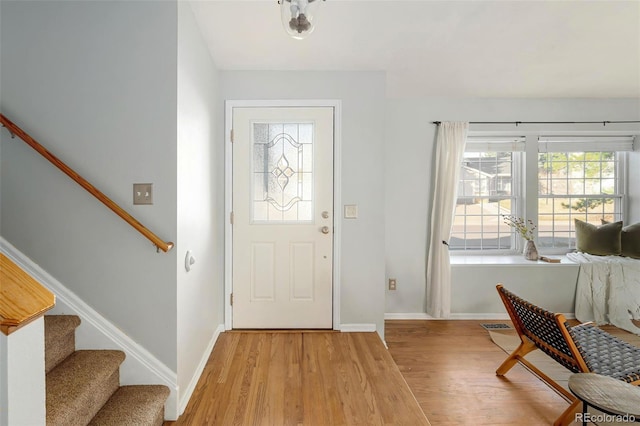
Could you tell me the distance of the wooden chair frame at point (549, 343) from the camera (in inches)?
78.2

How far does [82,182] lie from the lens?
1.78m

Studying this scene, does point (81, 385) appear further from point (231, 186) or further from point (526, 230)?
point (526, 230)

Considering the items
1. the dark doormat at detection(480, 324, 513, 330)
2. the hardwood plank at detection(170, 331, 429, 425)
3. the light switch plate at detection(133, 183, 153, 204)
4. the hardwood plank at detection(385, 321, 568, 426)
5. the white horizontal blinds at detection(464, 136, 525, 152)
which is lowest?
the hardwood plank at detection(385, 321, 568, 426)

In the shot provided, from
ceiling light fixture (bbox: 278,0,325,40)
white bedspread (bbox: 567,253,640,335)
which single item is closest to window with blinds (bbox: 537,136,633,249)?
white bedspread (bbox: 567,253,640,335)

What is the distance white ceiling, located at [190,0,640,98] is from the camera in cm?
215

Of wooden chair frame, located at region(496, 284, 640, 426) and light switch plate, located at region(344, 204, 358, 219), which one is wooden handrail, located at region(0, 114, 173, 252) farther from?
wooden chair frame, located at region(496, 284, 640, 426)

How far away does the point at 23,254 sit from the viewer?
1873mm

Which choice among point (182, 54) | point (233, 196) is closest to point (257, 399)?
point (233, 196)

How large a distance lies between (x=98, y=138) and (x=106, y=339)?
44.3 inches

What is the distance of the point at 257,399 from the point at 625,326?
377cm

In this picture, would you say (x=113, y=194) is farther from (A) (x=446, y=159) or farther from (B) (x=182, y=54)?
(A) (x=446, y=159)

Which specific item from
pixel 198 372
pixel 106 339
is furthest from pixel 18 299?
pixel 198 372

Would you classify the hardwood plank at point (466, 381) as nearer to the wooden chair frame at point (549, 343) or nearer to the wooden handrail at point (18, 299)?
the wooden chair frame at point (549, 343)

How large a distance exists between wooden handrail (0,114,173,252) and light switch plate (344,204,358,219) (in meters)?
1.62
